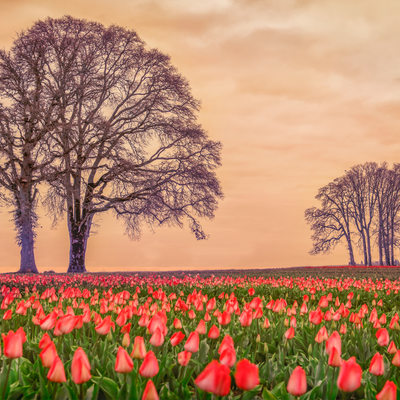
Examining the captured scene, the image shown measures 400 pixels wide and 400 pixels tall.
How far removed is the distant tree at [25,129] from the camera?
22953 mm

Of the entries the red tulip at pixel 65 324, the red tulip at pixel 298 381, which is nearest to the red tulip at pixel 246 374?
the red tulip at pixel 298 381

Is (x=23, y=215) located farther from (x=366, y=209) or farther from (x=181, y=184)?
(x=366, y=209)

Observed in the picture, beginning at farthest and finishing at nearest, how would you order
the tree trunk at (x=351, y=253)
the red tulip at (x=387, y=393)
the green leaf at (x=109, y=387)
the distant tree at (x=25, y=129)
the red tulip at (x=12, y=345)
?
the tree trunk at (x=351, y=253), the distant tree at (x=25, y=129), the green leaf at (x=109, y=387), the red tulip at (x=12, y=345), the red tulip at (x=387, y=393)

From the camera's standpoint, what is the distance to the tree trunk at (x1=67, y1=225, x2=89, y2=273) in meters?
25.0

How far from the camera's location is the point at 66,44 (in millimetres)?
24500

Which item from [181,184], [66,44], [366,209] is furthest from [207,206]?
[366,209]

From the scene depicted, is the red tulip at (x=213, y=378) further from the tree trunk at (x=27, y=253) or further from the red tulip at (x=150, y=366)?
the tree trunk at (x=27, y=253)

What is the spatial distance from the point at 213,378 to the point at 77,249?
80.6 ft

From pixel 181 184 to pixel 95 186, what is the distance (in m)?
5.05

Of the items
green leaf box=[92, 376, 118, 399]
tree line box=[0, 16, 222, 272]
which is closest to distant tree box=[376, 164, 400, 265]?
tree line box=[0, 16, 222, 272]

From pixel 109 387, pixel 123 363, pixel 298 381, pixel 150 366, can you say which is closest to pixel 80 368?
pixel 123 363

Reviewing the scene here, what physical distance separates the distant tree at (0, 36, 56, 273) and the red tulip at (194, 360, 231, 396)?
2199cm

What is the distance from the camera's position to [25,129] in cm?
2480

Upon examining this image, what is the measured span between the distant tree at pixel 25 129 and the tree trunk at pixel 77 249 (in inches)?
78.6
